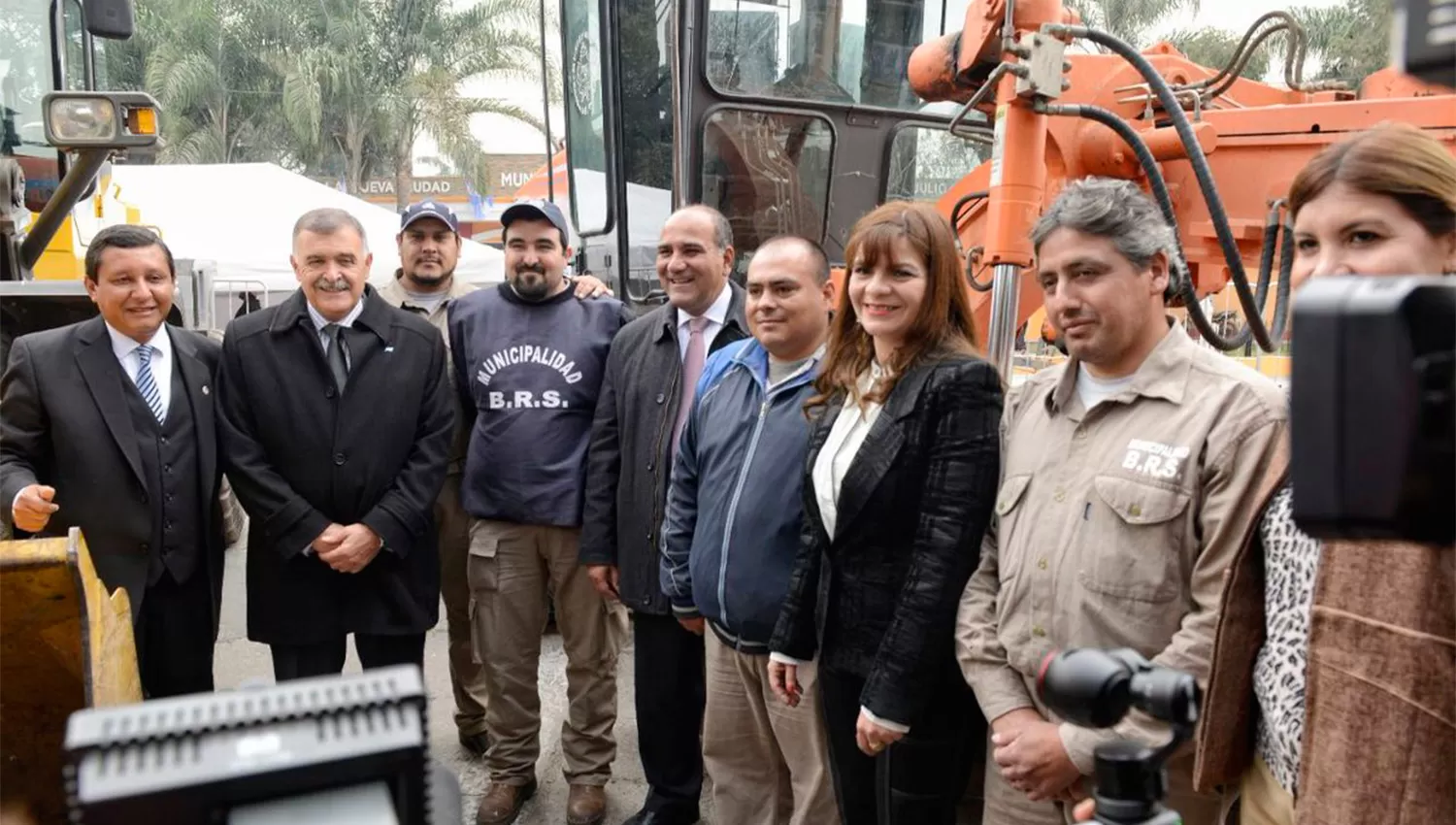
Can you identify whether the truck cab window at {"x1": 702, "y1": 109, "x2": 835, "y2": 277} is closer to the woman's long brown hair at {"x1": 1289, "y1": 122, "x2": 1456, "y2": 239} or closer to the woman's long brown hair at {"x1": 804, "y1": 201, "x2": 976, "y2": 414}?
the woman's long brown hair at {"x1": 804, "y1": 201, "x2": 976, "y2": 414}

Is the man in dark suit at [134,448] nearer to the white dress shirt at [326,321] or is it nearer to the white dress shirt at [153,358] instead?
the white dress shirt at [153,358]

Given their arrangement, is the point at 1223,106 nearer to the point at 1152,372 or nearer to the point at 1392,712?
the point at 1152,372

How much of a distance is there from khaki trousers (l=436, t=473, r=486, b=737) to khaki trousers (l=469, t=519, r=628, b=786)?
34 centimetres

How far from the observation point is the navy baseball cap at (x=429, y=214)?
4.24 m

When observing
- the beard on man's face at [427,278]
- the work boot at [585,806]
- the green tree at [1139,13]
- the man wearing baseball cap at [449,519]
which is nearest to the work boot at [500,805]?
the work boot at [585,806]

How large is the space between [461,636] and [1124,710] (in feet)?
11.2

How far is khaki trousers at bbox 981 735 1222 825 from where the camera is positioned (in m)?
2.01

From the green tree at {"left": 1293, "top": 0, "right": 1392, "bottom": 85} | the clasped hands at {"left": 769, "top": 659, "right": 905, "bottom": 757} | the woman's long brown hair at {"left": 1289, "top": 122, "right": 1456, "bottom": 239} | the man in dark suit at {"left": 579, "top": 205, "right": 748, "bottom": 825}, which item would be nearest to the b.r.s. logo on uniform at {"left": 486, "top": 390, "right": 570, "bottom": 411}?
the man in dark suit at {"left": 579, "top": 205, "right": 748, "bottom": 825}

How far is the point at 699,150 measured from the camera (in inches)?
205

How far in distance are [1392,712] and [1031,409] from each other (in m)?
0.97

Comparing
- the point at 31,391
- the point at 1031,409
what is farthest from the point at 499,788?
the point at 1031,409

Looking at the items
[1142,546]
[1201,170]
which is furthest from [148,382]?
[1201,170]

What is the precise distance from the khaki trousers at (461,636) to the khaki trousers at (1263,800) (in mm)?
2926

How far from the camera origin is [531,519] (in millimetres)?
3703
